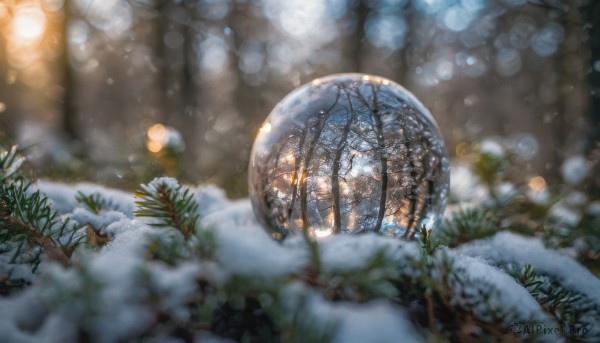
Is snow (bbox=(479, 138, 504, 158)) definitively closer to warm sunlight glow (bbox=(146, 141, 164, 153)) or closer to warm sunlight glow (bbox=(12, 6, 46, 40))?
warm sunlight glow (bbox=(146, 141, 164, 153))

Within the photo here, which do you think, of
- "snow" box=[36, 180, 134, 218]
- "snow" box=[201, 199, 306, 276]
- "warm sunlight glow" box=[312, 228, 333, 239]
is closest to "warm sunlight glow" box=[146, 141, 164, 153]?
"snow" box=[36, 180, 134, 218]

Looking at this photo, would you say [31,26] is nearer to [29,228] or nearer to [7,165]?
[7,165]

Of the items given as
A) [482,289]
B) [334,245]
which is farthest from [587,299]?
[334,245]

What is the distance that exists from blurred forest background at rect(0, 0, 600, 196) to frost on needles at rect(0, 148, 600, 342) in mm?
1237

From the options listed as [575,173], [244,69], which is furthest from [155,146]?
[244,69]

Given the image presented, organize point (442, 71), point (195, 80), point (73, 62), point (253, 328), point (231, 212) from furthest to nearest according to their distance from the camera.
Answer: point (195, 80) → point (73, 62) → point (442, 71) → point (231, 212) → point (253, 328)

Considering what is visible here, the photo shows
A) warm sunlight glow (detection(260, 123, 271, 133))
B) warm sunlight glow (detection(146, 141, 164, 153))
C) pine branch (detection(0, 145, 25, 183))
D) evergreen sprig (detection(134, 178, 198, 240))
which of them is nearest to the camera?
evergreen sprig (detection(134, 178, 198, 240))

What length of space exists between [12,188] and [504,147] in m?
2.25

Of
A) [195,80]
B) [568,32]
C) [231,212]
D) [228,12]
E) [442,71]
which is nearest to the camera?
[231,212]

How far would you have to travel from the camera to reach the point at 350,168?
1.44 metres

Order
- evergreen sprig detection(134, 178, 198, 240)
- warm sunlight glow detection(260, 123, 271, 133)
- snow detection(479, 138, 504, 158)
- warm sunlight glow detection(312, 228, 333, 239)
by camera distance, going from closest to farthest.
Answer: evergreen sprig detection(134, 178, 198, 240) < warm sunlight glow detection(312, 228, 333, 239) < warm sunlight glow detection(260, 123, 271, 133) < snow detection(479, 138, 504, 158)

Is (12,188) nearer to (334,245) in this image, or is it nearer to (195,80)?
(334,245)

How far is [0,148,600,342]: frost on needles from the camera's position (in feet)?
2.15

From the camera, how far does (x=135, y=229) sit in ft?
4.04
